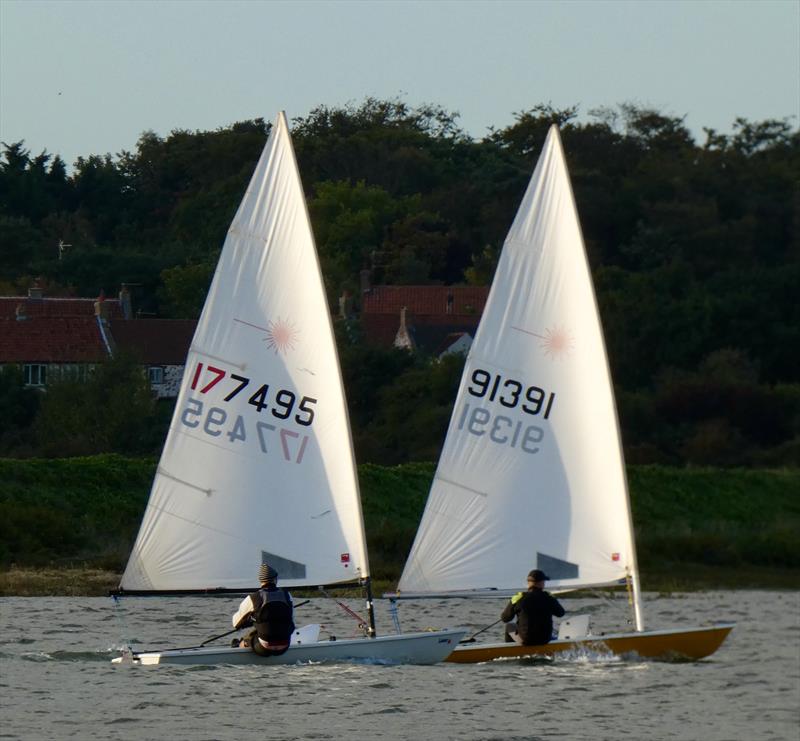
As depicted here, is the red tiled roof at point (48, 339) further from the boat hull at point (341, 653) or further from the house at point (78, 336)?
the boat hull at point (341, 653)

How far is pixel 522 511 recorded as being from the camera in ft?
80.4

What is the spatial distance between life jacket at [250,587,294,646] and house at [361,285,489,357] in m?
44.3

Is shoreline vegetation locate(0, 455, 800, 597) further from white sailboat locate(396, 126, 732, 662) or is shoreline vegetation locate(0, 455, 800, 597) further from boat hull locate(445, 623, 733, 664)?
boat hull locate(445, 623, 733, 664)

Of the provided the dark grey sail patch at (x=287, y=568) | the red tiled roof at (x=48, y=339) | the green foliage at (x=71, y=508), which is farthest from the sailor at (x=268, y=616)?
the red tiled roof at (x=48, y=339)

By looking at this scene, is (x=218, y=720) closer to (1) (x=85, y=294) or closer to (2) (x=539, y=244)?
(2) (x=539, y=244)

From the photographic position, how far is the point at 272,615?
72.6 ft

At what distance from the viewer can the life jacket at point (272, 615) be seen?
22.1 m

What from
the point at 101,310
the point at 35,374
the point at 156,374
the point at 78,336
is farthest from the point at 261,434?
the point at 101,310

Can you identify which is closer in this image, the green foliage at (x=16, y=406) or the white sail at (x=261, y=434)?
the white sail at (x=261, y=434)

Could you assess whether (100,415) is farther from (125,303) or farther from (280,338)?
(280,338)

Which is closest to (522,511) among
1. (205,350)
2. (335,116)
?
(205,350)

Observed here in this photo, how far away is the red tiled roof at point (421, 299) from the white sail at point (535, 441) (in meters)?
54.3

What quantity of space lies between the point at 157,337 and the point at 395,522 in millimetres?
30486

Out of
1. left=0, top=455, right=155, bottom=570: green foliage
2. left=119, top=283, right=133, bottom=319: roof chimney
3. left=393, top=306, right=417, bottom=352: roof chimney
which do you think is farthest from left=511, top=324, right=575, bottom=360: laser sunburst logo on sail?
left=119, top=283, right=133, bottom=319: roof chimney
